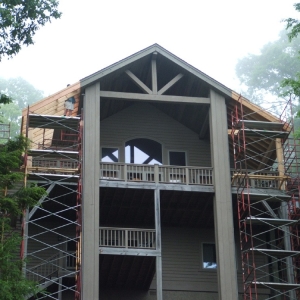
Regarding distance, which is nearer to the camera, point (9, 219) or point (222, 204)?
point (9, 219)

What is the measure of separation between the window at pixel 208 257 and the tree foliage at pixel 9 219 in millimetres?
11732

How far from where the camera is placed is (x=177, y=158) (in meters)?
36.0

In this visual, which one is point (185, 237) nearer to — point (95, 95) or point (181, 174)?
point (181, 174)

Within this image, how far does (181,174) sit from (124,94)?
177 inches

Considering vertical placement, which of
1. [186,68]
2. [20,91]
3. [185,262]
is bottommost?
[185,262]

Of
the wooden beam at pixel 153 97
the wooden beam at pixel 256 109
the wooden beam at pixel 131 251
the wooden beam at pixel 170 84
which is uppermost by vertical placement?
the wooden beam at pixel 170 84

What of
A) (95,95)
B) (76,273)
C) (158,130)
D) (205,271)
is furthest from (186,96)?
(76,273)

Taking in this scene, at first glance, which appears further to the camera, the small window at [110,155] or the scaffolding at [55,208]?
the small window at [110,155]

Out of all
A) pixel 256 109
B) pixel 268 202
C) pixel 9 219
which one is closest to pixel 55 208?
pixel 9 219

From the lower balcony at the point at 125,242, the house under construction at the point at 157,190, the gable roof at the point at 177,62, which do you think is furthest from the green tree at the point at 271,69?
the lower balcony at the point at 125,242

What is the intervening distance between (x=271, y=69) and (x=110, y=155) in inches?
2061

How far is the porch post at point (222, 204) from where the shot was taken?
98.3ft

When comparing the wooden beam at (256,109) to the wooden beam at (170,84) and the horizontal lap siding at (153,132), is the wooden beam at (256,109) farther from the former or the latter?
the horizontal lap siding at (153,132)

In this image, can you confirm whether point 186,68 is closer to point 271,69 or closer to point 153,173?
point 153,173
